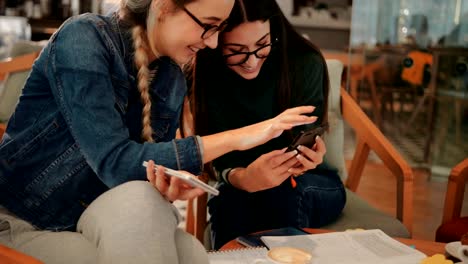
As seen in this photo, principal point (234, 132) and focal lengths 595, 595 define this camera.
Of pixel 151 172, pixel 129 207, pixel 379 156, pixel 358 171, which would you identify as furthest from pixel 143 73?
pixel 358 171

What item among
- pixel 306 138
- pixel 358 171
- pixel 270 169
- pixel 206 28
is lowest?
pixel 358 171

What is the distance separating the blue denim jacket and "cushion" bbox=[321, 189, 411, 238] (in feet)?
2.62

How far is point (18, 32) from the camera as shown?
6270 millimetres

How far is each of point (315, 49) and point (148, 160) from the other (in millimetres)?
988

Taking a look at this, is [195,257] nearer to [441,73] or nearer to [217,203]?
[217,203]

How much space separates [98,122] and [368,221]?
1068mm

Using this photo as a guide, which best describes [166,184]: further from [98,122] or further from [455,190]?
[455,190]

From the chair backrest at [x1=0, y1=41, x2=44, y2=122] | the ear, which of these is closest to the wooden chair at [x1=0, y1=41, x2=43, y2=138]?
the chair backrest at [x1=0, y1=41, x2=44, y2=122]

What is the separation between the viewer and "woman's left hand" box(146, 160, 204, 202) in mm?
1163

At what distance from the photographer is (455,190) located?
214cm

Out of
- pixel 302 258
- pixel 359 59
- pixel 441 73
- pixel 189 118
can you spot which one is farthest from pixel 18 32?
pixel 302 258

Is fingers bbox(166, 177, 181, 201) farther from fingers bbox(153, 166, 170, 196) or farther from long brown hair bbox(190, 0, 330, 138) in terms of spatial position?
long brown hair bbox(190, 0, 330, 138)

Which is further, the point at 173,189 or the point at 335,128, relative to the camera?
the point at 335,128

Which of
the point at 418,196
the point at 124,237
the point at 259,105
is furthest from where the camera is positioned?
the point at 418,196
